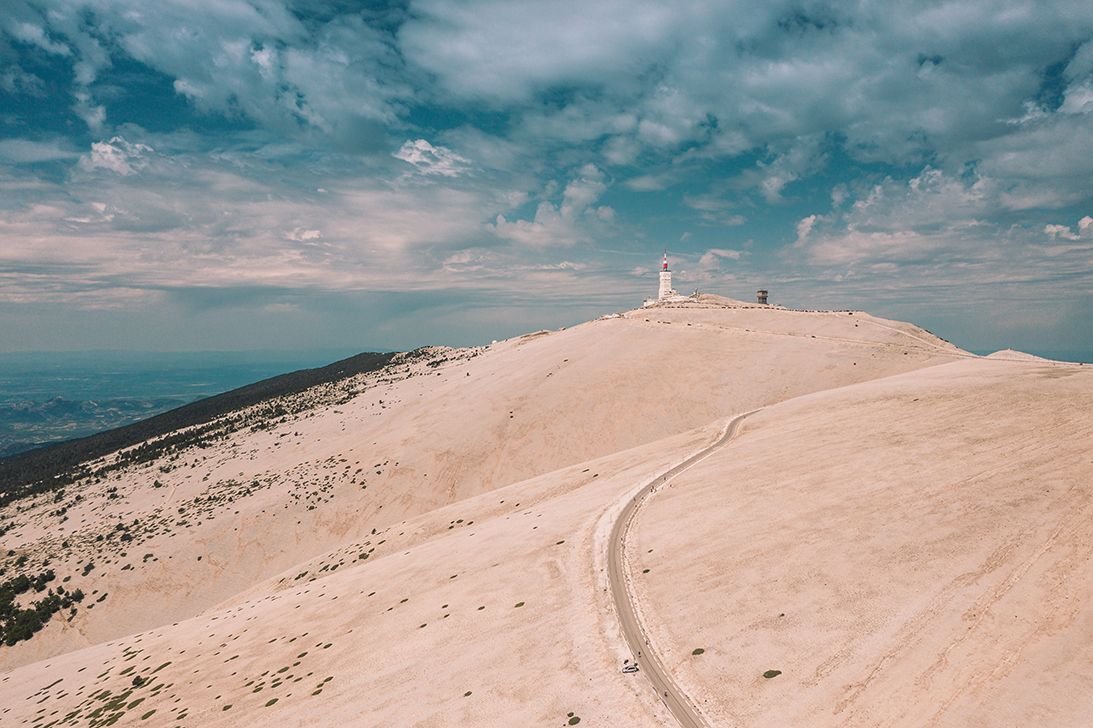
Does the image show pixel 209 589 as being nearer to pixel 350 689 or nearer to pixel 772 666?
pixel 350 689

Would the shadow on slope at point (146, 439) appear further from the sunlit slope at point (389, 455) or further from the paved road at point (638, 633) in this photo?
the paved road at point (638, 633)

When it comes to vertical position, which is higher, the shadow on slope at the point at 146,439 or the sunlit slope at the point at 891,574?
the sunlit slope at the point at 891,574

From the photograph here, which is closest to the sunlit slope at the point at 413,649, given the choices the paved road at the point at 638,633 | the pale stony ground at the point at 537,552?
the pale stony ground at the point at 537,552

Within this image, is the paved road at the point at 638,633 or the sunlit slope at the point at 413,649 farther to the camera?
the sunlit slope at the point at 413,649

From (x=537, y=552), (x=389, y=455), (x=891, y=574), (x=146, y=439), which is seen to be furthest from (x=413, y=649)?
(x=146, y=439)

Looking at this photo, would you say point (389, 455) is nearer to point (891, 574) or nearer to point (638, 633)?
point (638, 633)

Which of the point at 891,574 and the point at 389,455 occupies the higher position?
the point at 891,574
